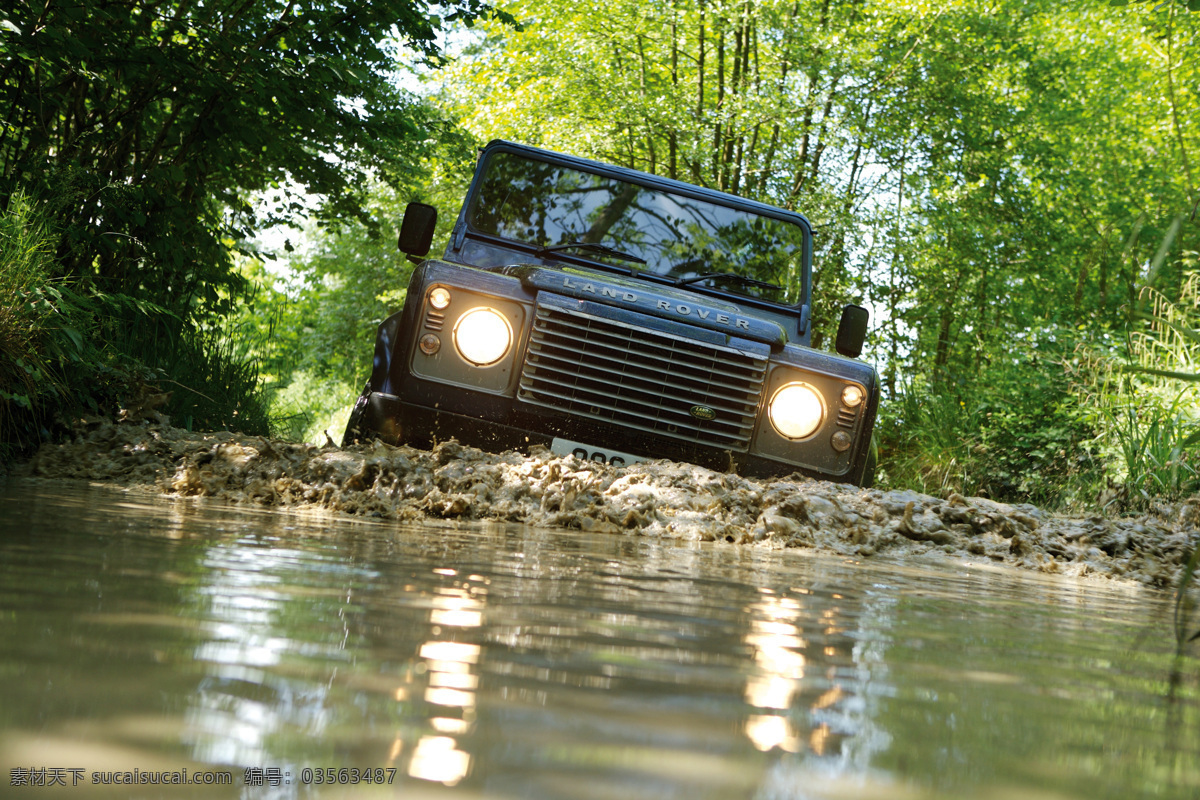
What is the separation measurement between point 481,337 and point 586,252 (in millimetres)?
1283

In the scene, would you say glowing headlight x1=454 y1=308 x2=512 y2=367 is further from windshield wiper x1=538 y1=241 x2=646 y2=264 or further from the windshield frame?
windshield wiper x1=538 y1=241 x2=646 y2=264

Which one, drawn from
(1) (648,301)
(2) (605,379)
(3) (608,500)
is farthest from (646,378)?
(3) (608,500)

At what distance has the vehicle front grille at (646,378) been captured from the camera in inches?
175

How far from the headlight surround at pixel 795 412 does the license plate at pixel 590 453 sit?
682 mm

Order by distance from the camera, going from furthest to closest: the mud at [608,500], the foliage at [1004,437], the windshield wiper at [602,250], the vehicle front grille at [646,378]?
1. the foliage at [1004,437]
2. the windshield wiper at [602,250]
3. the vehicle front grille at [646,378]
4. the mud at [608,500]

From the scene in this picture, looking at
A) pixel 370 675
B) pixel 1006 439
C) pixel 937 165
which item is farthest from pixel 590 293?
pixel 937 165

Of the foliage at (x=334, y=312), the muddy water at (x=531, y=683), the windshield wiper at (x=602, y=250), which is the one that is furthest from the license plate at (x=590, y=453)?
the foliage at (x=334, y=312)

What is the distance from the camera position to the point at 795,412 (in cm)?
466

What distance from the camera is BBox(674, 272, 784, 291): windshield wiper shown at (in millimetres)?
5520

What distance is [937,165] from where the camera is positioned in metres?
14.6

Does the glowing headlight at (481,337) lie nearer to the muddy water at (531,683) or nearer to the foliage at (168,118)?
the foliage at (168,118)

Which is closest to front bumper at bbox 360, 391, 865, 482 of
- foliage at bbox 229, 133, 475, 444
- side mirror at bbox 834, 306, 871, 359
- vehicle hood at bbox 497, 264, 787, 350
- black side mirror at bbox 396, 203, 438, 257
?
vehicle hood at bbox 497, 264, 787, 350

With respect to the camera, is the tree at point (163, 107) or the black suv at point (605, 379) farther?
the tree at point (163, 107)

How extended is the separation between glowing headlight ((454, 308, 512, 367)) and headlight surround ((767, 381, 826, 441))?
4.11 feet
